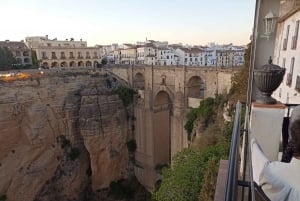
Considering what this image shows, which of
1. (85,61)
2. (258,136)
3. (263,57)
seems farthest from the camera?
(85,61)

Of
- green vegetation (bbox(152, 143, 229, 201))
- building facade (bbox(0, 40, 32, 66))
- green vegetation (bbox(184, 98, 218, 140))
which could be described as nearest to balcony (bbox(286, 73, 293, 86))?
green vegetation (bbox(152, 143, 229, 201))

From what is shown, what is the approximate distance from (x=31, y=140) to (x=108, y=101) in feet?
24.9

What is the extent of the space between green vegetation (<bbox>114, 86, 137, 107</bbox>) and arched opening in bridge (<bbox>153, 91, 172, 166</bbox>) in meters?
3.46

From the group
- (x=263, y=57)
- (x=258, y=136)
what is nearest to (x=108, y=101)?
(x=263, y=57)

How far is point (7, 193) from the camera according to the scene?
21.3 m

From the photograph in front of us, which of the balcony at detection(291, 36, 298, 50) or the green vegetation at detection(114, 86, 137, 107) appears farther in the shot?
the green vegetation at detection(114, 86, 137, 107)

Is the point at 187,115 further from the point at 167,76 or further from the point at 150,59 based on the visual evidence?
the point at 150,59

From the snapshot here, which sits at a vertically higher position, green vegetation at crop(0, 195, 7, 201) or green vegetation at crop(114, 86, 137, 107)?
green vegetation at crop(114, 86, 137, 107)

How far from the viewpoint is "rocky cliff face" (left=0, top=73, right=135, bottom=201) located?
2177cm

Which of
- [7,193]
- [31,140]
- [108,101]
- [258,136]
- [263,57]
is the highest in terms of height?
[263,57]

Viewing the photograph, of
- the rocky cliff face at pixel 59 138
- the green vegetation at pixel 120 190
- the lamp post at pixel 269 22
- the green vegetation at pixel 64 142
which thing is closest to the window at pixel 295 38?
the lamp post at pixel 269 22

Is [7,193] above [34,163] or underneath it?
underneath

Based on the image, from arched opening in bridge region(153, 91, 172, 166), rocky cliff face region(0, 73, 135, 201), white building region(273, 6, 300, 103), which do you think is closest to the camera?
white building region(273, 6, 300, 103)

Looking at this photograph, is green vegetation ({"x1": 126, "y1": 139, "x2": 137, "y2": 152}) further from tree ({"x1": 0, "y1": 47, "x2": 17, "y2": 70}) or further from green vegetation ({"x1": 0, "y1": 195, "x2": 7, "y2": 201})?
tree ({"x1": 0, "y1": 47, "x2": 17, "y2": 70})
